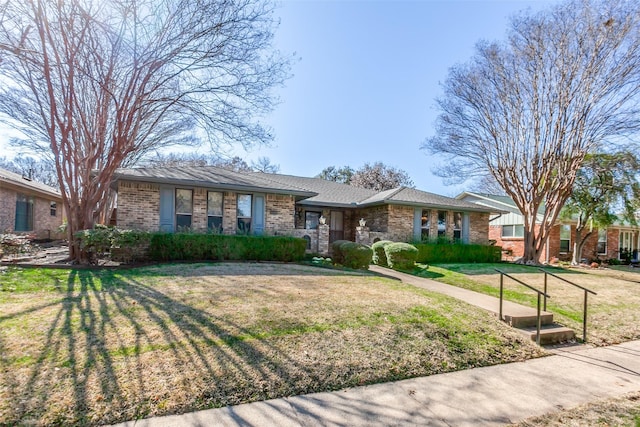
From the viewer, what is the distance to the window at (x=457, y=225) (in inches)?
689

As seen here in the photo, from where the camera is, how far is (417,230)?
16.4 metres

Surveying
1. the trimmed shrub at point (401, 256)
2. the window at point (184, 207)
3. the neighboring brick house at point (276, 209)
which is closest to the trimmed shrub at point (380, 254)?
the trimmed shrub at point (401, 256)

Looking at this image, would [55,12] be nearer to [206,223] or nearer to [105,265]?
[105,265]

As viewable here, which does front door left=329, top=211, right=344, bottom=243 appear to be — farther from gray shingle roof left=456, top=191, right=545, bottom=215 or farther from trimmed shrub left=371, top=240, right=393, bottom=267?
gray shingle roof left=456, top=191, right=545, bottom=215

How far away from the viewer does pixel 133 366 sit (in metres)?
3.39

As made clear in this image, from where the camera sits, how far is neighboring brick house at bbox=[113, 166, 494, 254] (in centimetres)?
1197

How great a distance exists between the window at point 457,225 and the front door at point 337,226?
620 centimetres

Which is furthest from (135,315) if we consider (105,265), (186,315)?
(105,265)

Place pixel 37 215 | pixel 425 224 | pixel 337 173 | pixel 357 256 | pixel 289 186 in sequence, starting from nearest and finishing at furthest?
pixel 357 256
pixel 289 186
pixel 425 224
pixel 37 215
pixel 337 173

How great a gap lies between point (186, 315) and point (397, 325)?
10.9ft

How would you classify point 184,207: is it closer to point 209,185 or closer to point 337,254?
point 209,185

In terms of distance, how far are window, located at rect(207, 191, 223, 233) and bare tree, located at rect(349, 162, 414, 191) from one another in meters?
21.7

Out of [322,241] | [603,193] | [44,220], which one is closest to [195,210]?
[322,241]

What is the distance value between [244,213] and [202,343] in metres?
9.86
